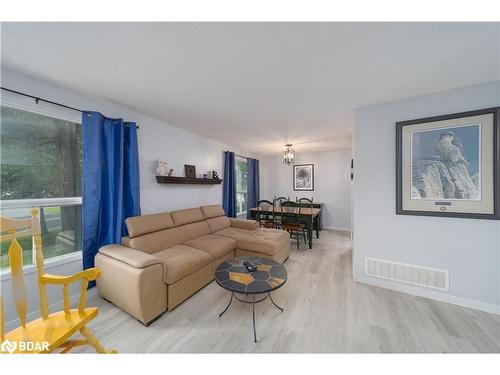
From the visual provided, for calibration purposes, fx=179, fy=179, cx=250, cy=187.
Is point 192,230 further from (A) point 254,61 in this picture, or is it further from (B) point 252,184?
(B) point 252,184

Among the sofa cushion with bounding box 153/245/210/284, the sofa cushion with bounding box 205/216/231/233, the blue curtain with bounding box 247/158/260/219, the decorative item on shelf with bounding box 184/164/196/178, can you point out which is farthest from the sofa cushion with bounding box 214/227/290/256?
the blue curtain with bounding box 247/158/260/219

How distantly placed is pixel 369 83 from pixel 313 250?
9.47 ft

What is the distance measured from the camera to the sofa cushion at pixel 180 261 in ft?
5.89

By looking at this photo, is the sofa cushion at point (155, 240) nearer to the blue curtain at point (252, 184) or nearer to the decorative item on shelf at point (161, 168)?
the decorative item on shelf at point (161, 168)

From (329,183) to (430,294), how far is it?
349cm

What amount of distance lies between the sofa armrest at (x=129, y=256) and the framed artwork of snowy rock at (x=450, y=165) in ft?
9.22

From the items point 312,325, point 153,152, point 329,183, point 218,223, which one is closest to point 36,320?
point 312,325

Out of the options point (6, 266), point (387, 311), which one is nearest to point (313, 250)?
point (387, 311)

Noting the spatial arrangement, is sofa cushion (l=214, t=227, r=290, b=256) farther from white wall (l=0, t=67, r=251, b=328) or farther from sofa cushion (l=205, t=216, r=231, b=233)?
white wall (l=0, t=67, r=251, b=328)

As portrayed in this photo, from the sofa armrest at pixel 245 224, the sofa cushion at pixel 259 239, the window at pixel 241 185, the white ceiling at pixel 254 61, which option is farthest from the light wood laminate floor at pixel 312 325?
the window at pixel 241 185

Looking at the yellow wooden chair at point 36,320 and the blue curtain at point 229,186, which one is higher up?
the blue curtain at point 229,186

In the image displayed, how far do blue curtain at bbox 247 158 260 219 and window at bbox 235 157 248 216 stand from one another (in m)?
0.12

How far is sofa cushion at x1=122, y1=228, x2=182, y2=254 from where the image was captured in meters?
2.11
